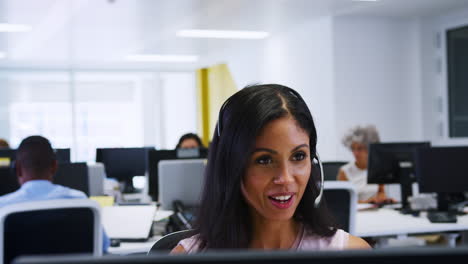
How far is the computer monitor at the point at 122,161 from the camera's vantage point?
17.1 ft

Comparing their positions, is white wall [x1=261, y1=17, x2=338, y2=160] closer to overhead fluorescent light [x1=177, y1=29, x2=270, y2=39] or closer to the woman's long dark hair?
overhead fluorescent light [x1=177, y1=29, x2=270, y2=39]

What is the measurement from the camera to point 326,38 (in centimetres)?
682

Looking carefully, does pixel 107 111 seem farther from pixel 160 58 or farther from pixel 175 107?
pixel 160 58

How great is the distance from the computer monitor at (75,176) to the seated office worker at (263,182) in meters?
2.31

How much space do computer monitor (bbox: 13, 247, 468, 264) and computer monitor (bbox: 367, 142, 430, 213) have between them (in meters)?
3.88

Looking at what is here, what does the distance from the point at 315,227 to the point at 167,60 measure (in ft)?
32.3

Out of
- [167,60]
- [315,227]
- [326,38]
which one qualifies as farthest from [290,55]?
[315,227]

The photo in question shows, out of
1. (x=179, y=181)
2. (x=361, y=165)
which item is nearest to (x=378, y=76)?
(x=361, y=165)

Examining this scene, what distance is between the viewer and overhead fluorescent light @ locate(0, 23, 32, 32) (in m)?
6.79

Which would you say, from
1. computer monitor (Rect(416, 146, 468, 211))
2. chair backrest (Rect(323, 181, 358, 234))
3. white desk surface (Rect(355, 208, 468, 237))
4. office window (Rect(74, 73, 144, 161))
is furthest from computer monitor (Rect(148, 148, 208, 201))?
office window (Rect(74, 73, 144, 161))

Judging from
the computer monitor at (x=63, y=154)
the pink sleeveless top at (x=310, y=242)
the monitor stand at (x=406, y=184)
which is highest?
the computer monitor at (x=63, y=154)

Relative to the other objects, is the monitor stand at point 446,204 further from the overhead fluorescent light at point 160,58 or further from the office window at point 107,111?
the office window at point 107,111

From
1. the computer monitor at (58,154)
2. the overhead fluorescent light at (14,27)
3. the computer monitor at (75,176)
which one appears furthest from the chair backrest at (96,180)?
the overhead fluorescent light at (14,27)

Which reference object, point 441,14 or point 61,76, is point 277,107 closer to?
point 441,14
